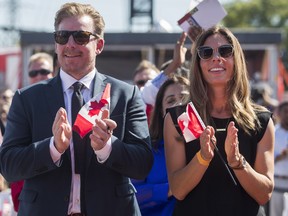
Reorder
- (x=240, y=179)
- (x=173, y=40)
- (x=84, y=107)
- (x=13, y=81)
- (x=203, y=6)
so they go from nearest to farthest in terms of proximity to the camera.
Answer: (x=84, y=107), (x=240, y=179), (x=203, y=6), (x=173, y=40), (x=13, y=81)

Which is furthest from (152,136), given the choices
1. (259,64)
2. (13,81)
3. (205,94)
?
(13,81)

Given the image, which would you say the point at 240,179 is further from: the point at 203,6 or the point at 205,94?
the point at 203,6

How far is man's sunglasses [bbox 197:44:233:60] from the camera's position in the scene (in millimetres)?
4082

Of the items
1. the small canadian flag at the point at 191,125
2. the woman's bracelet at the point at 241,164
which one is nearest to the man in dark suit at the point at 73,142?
the small canadian flag at the point at 191,125

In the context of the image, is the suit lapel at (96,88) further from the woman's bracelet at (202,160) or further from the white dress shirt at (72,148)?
the woman's bracelet at (202,160)

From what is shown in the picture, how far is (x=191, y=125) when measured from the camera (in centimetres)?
386

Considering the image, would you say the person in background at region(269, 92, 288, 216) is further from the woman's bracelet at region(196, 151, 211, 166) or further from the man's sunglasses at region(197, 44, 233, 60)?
the woman's bracelet at region(196, 151, 211, 166)

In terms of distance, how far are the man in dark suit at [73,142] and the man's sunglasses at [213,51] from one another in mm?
484

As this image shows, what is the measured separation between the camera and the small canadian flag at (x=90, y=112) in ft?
11.7

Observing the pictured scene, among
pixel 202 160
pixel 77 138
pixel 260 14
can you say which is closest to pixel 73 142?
pixel 77 138

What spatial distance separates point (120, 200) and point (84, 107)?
1.87 ft

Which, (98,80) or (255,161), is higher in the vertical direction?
(98,80)

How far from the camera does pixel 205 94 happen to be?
4.09 m

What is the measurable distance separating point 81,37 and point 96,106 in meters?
0.44
